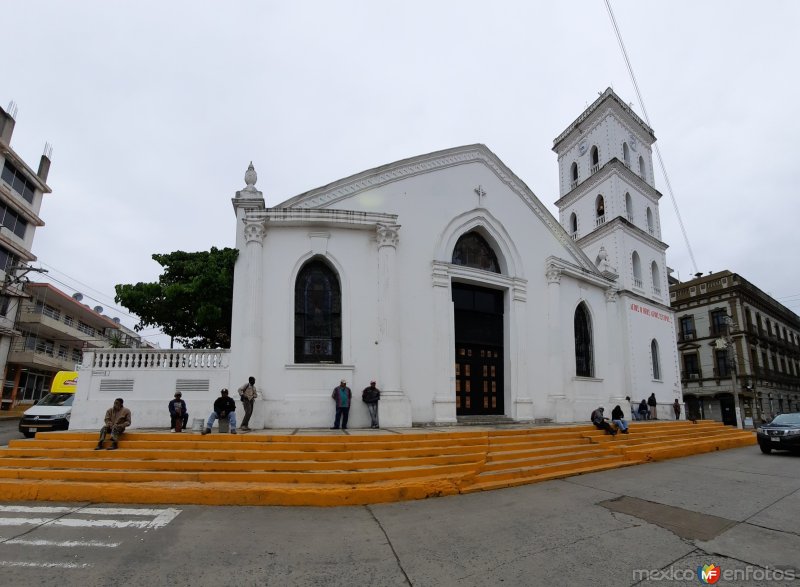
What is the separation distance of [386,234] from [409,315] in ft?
8.33

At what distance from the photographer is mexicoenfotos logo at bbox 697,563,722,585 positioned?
13.6ft

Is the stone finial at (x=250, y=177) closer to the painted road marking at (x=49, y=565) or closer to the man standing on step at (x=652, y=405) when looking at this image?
the painted road marking at (x=49, y=565)

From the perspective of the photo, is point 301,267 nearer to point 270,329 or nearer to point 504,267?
point 270,329

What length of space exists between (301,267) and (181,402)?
483 cm

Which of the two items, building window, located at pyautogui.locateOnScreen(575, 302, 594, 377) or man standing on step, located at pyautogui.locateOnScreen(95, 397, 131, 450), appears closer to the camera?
man standing on step, located at pyautogui.locateOnScreen(95, 397, 131, 450)

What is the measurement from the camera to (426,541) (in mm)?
5250

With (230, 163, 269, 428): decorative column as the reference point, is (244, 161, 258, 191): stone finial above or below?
above

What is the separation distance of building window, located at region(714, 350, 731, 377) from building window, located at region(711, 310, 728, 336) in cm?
149

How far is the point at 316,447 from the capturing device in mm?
8945

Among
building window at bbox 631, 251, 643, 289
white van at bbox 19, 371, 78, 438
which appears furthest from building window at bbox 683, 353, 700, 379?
white van at bbox 19, 371, 78, 438

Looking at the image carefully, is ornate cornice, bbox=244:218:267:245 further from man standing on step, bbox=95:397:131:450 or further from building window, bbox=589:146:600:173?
building window, bbox=589:146:600:173

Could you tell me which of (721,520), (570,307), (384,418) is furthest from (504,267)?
(721,520)

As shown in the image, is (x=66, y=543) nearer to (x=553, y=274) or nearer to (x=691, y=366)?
(x=553, y=274)

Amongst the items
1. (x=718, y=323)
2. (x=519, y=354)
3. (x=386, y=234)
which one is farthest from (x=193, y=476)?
(x=718, y=323)
